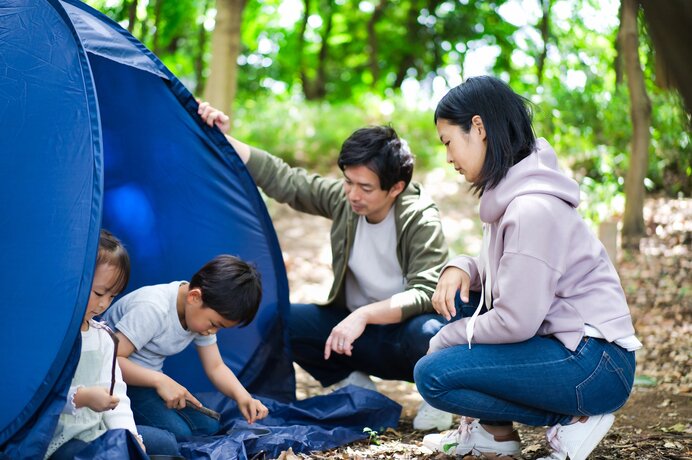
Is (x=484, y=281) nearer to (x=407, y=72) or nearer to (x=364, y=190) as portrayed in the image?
(x=364, y=190)

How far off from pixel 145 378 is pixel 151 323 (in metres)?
0.19

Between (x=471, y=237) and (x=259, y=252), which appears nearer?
(x=259, y=252)

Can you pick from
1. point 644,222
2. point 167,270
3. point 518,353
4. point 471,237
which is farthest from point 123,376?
point 644,222

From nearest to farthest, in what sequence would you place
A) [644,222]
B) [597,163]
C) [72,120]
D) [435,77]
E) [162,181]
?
[72,120] → [162,181] → [644,222] → [597,163] → [435,77]

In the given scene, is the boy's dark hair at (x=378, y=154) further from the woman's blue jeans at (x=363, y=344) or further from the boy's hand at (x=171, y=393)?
the boy's hand at (x=171, y=393)

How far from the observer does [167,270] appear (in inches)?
140

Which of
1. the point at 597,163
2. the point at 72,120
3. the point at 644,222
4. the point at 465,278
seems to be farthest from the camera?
the point at 597,163

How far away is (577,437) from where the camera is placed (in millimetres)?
2574

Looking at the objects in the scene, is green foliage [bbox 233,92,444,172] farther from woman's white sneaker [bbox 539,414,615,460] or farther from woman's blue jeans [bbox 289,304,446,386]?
woman's white sneaker [bbox 539,414,615,460]

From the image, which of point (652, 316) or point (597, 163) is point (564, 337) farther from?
point (597, 163)

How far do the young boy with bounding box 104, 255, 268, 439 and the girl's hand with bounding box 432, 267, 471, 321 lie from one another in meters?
0.61

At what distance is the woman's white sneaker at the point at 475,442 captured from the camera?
9.00 ft

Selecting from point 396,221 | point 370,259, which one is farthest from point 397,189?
point 370,259

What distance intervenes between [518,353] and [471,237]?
4511 mm
